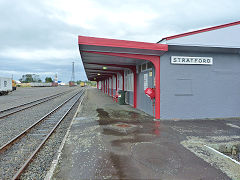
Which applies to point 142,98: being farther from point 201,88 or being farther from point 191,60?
point 191,60

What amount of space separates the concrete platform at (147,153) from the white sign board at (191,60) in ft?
10.5

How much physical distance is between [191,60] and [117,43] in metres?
3.92

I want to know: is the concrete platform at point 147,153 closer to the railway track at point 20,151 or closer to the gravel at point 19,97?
the railway track at point 20,151

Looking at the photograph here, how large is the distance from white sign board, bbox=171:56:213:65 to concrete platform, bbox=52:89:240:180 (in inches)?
127

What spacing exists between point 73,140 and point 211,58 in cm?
774

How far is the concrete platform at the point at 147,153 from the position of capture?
3.37 m

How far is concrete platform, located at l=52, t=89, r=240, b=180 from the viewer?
3.37m

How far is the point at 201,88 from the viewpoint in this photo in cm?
838

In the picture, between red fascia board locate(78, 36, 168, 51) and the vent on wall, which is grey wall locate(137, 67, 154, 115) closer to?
the vent on wall

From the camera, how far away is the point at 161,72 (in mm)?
8016

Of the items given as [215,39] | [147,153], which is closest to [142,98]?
[215,39]

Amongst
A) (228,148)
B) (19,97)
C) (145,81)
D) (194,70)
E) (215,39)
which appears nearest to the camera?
(228,148)

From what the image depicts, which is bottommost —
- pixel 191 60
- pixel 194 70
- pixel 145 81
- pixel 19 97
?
pixel 19 97

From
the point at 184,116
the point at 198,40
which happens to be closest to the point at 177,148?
the point at 184,116
